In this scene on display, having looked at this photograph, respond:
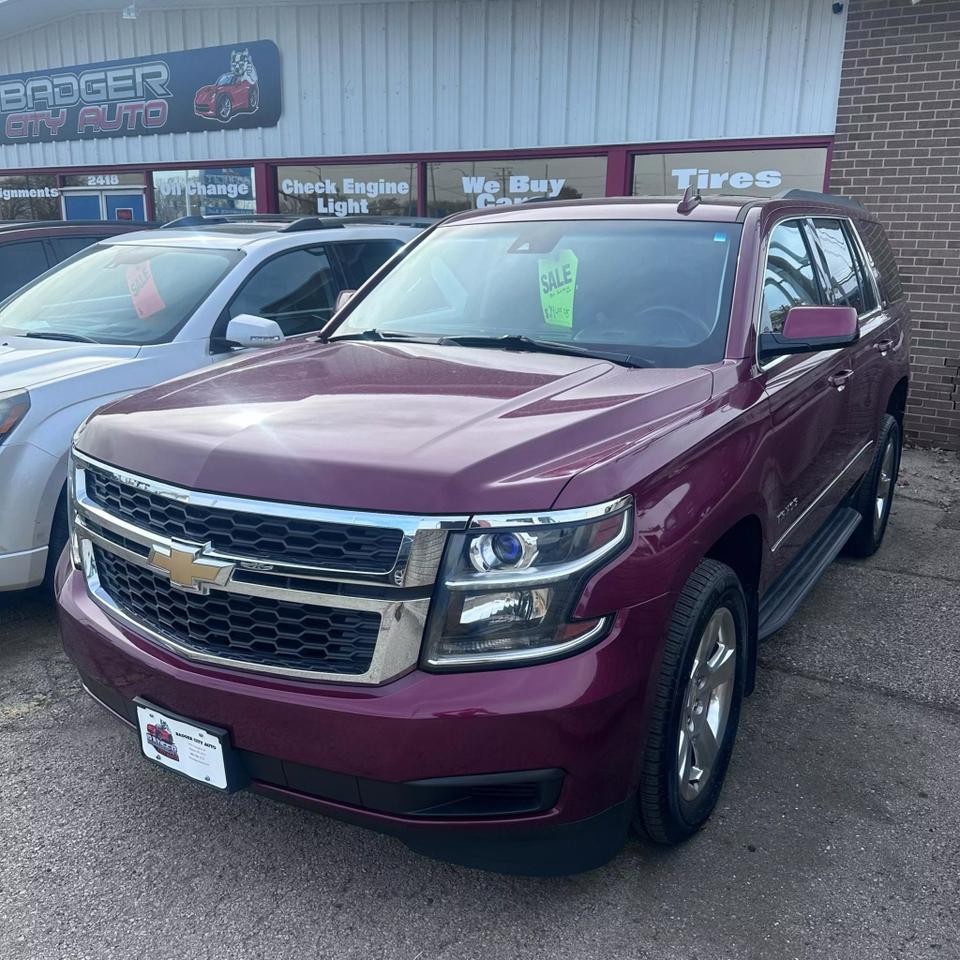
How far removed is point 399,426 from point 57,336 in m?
3.25

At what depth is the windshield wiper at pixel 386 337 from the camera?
3.51 meters

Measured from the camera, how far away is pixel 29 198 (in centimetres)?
1399

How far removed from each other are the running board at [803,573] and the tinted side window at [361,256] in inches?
125

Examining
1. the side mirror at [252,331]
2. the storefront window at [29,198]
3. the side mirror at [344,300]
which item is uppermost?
the side mirror at [344,300]

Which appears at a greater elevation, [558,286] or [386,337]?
[558,286]

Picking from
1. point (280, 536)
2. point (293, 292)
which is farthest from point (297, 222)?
point (280, 536)

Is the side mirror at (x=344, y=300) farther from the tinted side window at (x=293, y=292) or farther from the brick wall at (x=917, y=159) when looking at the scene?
the brick wall at (x=917, y=159)

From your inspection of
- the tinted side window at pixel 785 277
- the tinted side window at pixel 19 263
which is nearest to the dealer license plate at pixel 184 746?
the tinted side window at pixel 785 277

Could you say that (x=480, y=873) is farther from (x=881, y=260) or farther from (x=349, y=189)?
(x=349, y=189)

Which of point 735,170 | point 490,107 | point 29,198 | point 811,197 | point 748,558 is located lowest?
point 748,558

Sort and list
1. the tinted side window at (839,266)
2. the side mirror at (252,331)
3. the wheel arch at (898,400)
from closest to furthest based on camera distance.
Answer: the tinted side window at (839,266) → the side mirror at (252,331) → the wheel arch at (898,400)

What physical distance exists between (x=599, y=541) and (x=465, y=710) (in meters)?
0.50

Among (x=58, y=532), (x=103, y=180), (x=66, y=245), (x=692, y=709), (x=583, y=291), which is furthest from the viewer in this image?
(x=103, y=180)

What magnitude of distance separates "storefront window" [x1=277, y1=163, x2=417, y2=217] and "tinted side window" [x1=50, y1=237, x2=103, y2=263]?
14.0 ft
